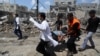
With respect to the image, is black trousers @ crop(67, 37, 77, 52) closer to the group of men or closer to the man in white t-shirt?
the group of men

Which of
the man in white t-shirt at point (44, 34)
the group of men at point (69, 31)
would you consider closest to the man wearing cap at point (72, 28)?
the group of men at point (69, 31)

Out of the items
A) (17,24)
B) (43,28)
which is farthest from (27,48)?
(17,24)

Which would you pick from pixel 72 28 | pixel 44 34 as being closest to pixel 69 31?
pixel 72 28

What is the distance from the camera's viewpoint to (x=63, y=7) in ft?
251

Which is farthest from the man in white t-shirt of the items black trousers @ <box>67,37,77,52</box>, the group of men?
black trousers @ <box>67,37,77,52</box>

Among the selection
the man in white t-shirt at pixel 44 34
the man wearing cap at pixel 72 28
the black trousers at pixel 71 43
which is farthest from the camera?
the black trousers at pixel 71 43

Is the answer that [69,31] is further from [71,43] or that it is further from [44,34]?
[44,34]

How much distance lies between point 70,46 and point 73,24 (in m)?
0.89

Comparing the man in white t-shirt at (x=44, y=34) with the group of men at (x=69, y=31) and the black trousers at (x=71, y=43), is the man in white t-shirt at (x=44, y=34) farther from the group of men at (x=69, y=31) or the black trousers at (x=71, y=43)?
the black trousers at (x=71, y=43)

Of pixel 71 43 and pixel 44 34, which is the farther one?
pixel 71 43

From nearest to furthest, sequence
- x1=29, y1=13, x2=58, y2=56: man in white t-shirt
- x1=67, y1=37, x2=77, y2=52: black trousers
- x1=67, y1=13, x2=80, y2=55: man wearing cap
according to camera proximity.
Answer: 1. x1=29, y1=13, x2=58, y2=56: man in white t-shirt
2. x1=67, y1=13, x2=80, y2=55: man wearing cap
3. x1=67, y1=37, x2=77, y2=52: black trousers

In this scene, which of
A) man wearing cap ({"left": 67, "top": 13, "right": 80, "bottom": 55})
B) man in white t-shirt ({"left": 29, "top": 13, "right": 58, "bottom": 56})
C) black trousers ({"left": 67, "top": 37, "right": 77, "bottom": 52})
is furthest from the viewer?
black trousers ({"left": 67, "top": 37, "right": 77, "bottom": 52})

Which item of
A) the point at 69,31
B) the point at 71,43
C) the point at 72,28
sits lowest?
the point at 71,43

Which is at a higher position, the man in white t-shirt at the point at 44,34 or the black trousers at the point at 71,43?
the man in white t-shirt at the point at 44,34
